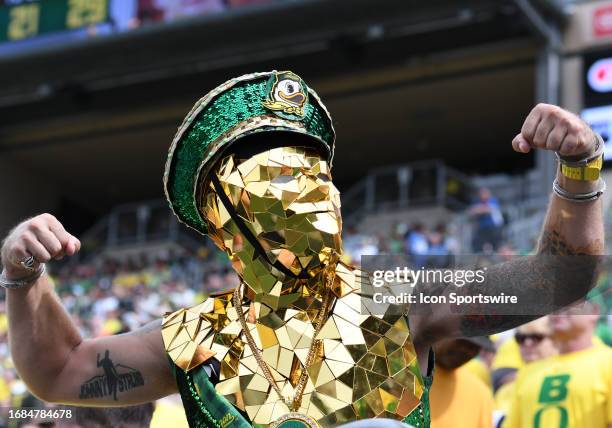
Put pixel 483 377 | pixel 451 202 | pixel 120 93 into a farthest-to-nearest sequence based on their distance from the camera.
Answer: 1. pixel 120 93
2. pixel 451 202
3. pixel 483 377

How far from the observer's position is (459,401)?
12.2ft

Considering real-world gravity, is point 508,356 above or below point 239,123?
below

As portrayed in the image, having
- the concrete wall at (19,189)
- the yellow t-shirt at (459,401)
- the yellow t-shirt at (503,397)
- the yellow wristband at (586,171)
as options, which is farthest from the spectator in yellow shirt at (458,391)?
the concrete wall at (19,189)

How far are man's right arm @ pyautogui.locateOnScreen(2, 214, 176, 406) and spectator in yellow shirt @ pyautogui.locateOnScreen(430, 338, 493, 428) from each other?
4.98ft

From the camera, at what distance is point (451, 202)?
12.6 meters

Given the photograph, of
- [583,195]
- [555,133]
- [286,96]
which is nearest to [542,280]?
[583,195]

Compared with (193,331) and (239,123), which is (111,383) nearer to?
(193,331)

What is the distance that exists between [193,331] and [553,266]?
0.70 metres

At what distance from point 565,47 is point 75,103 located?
716cm

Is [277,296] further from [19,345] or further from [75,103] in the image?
[75,103]

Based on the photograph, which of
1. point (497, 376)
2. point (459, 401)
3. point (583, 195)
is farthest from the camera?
point (497, 376)

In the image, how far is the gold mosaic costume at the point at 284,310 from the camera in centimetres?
207

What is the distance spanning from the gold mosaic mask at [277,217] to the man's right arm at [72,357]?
0.93ft

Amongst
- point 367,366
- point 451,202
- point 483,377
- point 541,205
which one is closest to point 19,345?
point 367,366
